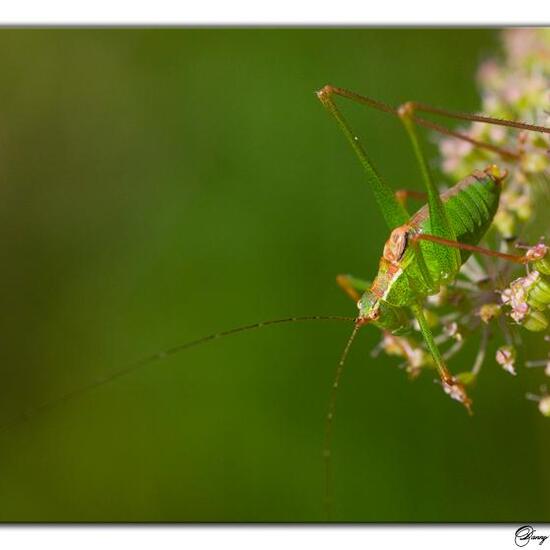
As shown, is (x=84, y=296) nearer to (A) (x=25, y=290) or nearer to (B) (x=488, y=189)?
(A) (x=25, y=290)

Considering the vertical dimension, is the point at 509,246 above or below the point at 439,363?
above

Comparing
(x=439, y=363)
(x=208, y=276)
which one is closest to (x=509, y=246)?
(x=439, y=363)

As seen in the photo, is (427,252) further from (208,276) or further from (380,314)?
(208,276)

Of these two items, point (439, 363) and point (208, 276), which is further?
point (208, 276)

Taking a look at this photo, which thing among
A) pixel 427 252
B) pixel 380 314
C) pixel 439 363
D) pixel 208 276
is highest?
pixel 208 276

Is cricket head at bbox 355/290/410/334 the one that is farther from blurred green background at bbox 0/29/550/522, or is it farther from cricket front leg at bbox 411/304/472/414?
blurred green background at bbox 0/29/550/522
